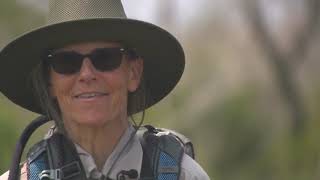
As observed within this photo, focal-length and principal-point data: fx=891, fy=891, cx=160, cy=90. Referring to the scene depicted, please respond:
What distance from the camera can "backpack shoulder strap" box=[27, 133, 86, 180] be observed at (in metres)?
2.58

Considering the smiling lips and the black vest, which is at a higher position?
the smiling lips

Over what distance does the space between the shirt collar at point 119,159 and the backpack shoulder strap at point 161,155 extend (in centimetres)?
2

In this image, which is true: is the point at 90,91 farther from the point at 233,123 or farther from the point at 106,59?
the point at 233,123

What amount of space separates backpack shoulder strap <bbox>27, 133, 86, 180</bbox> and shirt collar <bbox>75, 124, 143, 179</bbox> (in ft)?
0.09

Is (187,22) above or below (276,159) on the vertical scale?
above

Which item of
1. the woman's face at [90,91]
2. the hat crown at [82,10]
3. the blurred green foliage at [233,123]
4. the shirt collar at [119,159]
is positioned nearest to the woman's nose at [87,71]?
the woman's face at [90,91]

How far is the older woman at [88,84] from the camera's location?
2600 mm

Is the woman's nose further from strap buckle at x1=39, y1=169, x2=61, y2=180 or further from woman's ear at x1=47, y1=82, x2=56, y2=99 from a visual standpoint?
strap buckle at x1=39, y1=169, x2=61, y2=180

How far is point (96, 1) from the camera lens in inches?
105

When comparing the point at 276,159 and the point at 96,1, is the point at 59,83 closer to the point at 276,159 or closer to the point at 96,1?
the point at 96,1

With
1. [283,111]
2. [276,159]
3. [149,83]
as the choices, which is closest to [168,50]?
[149,83]

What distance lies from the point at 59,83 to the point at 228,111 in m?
12.4

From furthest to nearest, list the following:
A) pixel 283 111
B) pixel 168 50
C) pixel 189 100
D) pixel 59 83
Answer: pixel 189 100 → pixel 283 111 → pixel 168 50 → pixel 59 83

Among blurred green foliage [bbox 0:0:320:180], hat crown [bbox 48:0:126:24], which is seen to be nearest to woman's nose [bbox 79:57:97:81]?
hat crown [bbox 48:0:126:24]
